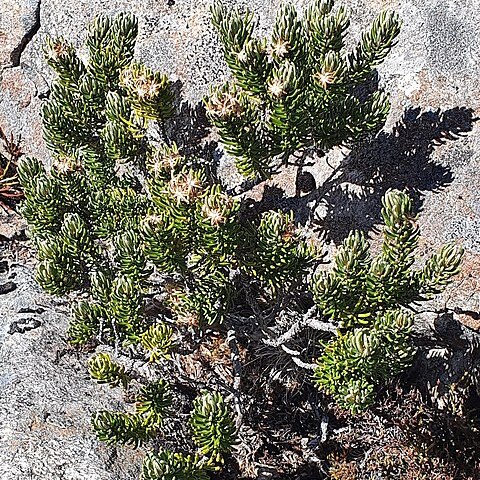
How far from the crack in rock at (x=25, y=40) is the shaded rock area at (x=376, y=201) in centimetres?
152

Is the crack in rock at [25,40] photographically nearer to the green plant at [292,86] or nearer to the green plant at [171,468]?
the green plant at [292,86]

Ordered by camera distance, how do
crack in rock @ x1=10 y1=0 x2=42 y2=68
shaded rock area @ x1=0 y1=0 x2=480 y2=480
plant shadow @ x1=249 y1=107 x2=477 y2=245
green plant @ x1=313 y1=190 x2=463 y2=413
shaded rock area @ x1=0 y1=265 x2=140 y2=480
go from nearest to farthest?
1. green plant @ x1=313 y1=190 x2=463 y2=413
2. shaded rock area @ x1=0 y1=265 x2=140 y2=480
3. shaded rock area @ x1=0 y1=0 x2=480 y2=480
4. plant shadow @ x1=249 y1=107 x2=477 y2=245
5. crack in rock @ x1=10 y1=0 x2=42 y2=68

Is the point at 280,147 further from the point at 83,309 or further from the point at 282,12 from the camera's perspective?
the point at 83,309

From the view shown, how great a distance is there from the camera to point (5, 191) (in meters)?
4.66

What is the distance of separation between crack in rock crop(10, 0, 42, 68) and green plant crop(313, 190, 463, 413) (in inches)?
123

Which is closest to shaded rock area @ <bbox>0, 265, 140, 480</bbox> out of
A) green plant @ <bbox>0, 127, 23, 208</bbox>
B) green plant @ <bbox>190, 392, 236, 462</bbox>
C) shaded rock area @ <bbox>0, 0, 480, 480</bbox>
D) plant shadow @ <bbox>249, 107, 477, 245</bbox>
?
shaded rock area @ <bbox>0, 0, 480, 480</bbox>

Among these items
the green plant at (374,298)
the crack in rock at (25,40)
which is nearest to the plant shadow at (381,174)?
the green plant at (374,298)

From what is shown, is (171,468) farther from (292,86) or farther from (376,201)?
(376,201)

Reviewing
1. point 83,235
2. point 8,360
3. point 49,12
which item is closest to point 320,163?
point 83,235

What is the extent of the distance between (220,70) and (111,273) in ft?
4.99

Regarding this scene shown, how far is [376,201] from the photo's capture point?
3373 millimetres

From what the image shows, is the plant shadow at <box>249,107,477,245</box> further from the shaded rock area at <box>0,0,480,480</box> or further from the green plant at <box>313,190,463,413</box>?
the green plant at <box>313,190,463,413</box>

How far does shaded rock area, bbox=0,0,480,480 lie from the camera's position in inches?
120

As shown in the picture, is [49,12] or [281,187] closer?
[281,187]
